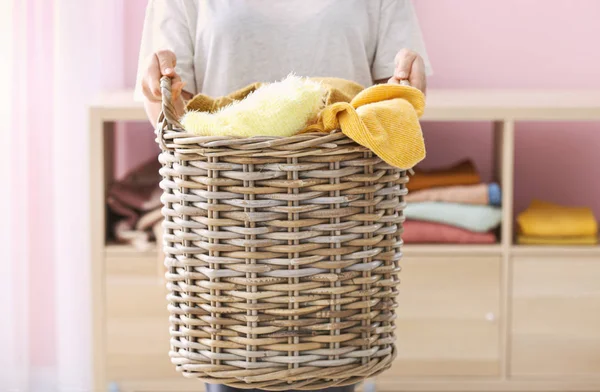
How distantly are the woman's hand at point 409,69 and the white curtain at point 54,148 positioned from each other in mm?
1402

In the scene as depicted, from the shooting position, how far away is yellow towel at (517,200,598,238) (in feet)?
7.04

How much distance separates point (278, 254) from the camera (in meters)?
0.91

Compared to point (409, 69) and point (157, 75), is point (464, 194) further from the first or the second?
point (157, 75)

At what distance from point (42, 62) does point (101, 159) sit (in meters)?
0.45

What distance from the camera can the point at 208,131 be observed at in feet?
2.97

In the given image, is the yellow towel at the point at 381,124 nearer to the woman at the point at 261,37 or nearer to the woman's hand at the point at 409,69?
the woman's hand at the point at 409,69

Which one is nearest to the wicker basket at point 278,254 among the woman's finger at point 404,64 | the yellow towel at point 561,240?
the woman's finger at point 404,64

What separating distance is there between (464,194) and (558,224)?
0.82 feet

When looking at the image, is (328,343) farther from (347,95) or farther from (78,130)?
(78,130)

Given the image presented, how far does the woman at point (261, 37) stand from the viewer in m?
1.33

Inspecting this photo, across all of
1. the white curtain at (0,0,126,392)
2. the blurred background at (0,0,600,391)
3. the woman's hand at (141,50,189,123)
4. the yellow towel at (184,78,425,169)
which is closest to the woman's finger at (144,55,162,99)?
the woman's hand at (141,50,189,123)

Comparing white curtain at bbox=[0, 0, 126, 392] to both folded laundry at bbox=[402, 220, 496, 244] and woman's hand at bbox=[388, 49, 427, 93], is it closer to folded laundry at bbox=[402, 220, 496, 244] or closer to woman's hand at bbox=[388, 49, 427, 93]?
folded laundry at bbox=[402, 220, 496, 244]

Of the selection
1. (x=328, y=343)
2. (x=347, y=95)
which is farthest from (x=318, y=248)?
(x=347, y=95)

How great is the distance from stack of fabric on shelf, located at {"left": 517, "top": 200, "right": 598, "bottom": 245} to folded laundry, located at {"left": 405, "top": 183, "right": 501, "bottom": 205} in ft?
0.36
